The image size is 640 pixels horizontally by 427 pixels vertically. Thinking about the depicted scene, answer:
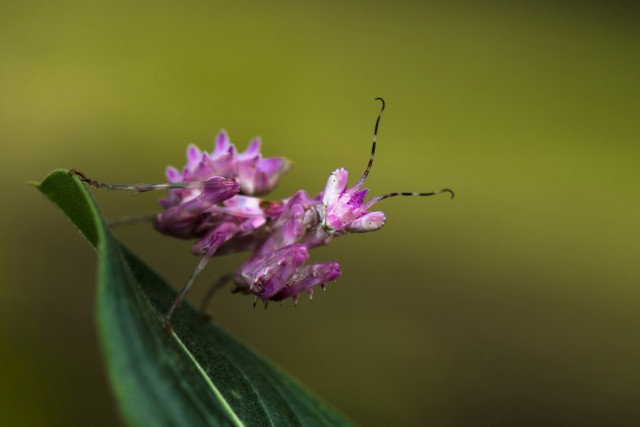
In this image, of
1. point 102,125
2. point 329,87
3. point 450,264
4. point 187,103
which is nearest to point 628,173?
point 450,264

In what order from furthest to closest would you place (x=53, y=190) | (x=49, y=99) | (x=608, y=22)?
(x=608, y=22) < (x=49, y=99) < (x=53, y=190)

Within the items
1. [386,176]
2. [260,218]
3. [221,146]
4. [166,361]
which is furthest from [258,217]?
[386,176]

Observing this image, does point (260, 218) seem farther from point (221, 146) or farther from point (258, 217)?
point (221, 146)

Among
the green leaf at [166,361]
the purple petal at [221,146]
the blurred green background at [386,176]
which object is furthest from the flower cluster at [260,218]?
the blurred green background at [386,176]

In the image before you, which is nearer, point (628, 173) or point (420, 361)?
point (420, 361)

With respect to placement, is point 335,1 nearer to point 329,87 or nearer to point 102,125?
point 329,87

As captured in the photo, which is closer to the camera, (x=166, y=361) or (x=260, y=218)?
(x=166, y=361)

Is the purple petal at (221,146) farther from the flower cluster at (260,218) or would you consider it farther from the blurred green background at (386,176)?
the blurred green background at (386,176)
